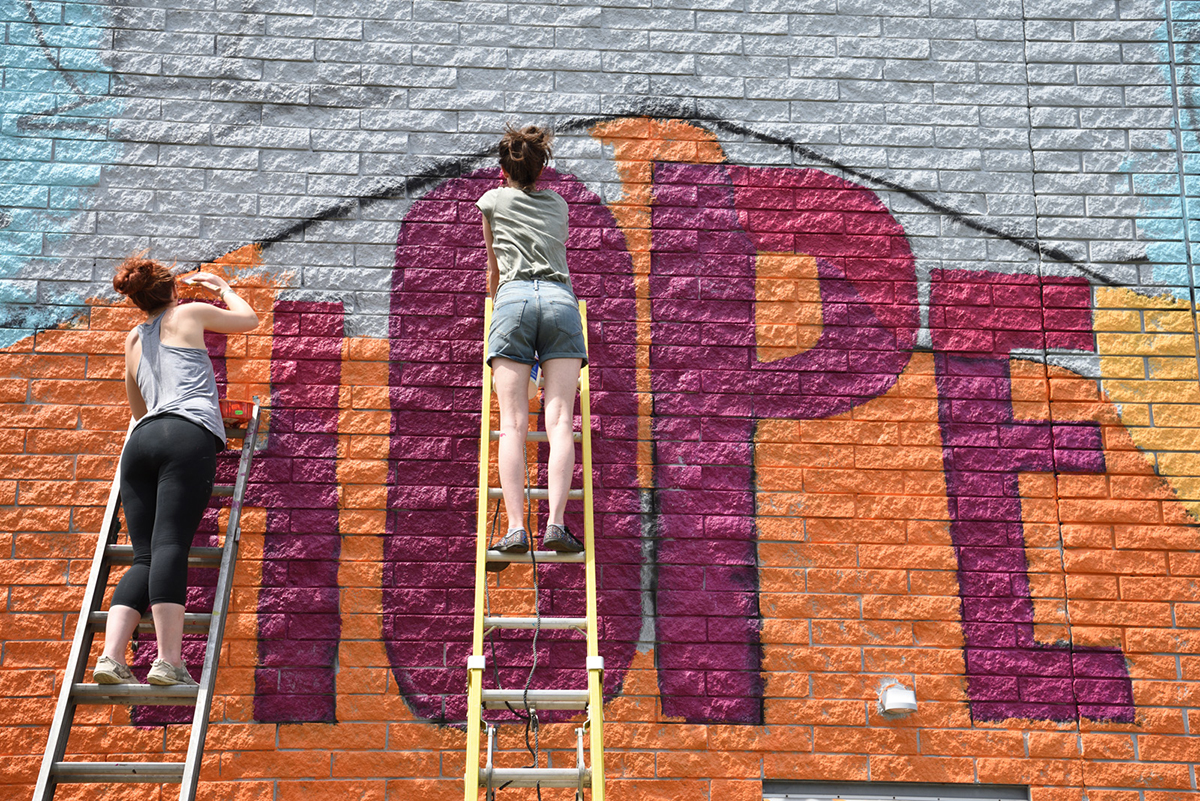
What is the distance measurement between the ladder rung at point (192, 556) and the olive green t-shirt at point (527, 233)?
4.57ft

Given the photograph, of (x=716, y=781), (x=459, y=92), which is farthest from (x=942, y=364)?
(x=459, y=92)

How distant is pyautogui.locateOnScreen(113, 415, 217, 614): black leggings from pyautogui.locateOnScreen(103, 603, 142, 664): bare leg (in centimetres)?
3

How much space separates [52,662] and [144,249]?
5.45ft

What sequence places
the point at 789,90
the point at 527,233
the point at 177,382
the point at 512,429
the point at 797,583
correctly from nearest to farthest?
the point at 512,429 → the point at 177,382 → the point at 527,233 → the point at 797,583 → the point at 789,90

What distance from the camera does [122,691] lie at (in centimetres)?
334

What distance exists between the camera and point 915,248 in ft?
15.5

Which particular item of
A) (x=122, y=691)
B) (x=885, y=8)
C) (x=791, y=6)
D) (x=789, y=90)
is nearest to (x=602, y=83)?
A: (x=789, y=90)

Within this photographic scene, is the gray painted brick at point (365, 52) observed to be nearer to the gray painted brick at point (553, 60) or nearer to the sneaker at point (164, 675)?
the gray painted brick at point (553, 60)

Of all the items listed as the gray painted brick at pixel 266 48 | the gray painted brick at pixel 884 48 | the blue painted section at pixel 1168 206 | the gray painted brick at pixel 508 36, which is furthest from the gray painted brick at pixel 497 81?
the blue painted section at pixel 1168 206

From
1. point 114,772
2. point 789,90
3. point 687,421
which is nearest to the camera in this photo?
point 114,772

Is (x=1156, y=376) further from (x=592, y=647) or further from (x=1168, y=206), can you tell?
(x=592, y=647)

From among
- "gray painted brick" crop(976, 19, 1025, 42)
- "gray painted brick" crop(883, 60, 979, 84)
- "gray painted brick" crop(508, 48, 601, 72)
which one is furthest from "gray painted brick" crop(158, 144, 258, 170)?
"gray painted brick" crop(976, 19, 1025, 42)

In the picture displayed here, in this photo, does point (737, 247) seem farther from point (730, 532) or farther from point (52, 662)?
point (52, 662)

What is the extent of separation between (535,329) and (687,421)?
107 centimetres
